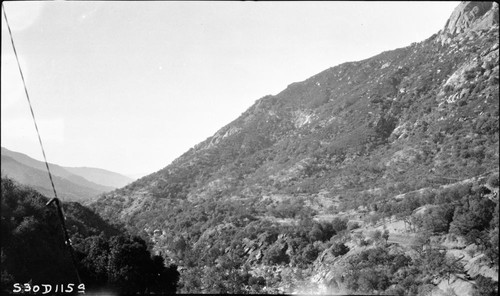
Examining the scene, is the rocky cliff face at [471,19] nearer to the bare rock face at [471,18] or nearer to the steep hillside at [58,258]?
the bare rock face at [471,18]

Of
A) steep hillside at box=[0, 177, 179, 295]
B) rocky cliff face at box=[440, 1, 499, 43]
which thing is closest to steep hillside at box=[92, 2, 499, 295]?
rocky cliff face at box=[440, 1, 499, 43]

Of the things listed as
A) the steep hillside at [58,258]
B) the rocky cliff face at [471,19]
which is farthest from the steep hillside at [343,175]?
the steep hillside at [58,258]

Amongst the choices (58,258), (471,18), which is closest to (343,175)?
(471,18)

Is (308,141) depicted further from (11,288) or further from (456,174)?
(11,288)

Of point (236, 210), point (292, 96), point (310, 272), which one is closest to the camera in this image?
point (310, 272)

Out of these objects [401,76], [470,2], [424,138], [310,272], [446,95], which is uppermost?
[470,2]

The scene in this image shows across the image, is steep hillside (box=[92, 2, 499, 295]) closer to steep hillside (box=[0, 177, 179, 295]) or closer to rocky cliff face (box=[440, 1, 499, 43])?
rocky cliff face (box=[440, 1, 499, 43])

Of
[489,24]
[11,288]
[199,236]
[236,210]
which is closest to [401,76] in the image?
[489,24]
